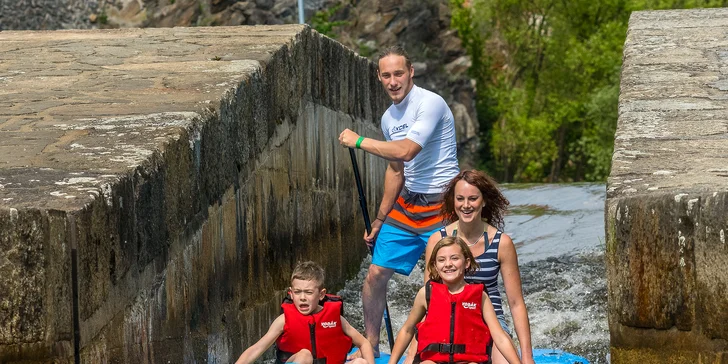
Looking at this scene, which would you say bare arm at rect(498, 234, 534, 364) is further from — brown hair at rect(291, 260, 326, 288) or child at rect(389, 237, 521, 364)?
brown hair at rect(291, 260, 326, 288)

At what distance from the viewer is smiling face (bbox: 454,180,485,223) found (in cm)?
477

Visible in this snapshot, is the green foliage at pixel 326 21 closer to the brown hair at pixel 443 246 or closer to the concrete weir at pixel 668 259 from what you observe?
the brown hair at pixel 443 246

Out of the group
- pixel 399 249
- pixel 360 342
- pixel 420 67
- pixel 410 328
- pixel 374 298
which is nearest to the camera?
pixel 410 328

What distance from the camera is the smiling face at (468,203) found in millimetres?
4770

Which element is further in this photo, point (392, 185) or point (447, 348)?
point (392, 185)

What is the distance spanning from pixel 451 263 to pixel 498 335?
12.4 inches

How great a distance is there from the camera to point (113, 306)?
12.8 feet

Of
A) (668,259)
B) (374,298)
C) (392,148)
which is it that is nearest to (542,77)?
(374,298)

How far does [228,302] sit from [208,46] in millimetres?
1840

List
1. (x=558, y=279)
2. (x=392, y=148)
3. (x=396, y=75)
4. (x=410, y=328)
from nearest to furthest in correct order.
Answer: (x=410, y=328) → (x=392, y=148) → (x=396, y=75) → (x=558, y=279)

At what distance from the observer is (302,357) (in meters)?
4.79

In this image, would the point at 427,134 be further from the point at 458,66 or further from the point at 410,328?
the point at 458,66

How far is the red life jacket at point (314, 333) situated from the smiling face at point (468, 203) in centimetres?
61

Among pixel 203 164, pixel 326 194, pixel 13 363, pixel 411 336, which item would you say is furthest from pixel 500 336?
pixel 326 194
